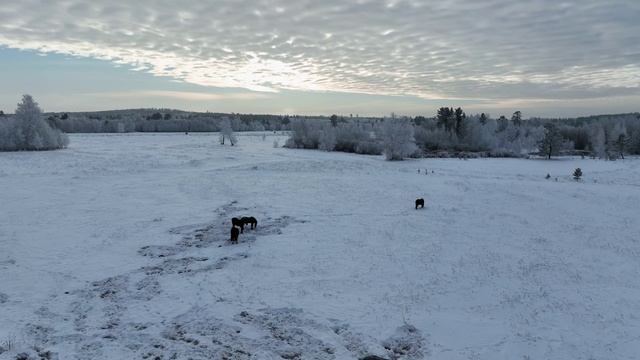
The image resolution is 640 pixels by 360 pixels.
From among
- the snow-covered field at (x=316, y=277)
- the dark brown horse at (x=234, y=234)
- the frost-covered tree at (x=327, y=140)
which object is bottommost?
the snow-covered field at (x=316, y=277)

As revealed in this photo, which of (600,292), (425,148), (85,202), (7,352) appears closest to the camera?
(7,352)

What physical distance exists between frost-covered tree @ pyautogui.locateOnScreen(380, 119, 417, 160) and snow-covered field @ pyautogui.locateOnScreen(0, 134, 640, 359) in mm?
50451

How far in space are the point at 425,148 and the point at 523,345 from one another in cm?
10706

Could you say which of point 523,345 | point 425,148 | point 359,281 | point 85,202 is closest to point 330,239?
point 359,281

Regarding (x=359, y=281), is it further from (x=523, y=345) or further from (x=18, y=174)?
(x=18, y=174)

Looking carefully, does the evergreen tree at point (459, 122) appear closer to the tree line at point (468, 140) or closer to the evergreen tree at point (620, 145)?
the tree line at point (468, 140)

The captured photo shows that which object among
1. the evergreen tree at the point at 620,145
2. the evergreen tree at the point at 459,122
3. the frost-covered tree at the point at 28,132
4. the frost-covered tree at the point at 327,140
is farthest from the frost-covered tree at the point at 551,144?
the frost-covered tree at the point at 28,132

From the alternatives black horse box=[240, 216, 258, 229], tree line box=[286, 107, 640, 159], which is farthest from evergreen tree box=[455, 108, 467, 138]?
black horse box=[240, 216, 258, 229]

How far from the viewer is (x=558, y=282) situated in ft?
63.4

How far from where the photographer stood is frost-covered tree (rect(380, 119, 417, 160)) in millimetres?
88750

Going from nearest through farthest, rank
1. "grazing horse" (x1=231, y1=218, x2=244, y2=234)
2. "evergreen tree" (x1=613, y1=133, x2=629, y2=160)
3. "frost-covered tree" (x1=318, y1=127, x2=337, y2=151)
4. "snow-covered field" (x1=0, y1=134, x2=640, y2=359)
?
"snow-covered field" (x1=0, y1=134, x2=640, y2=359)
"grazing horse" (x1=231, y1=218, x2=244, y2=234)
"evergreen tree" (x1=613, y1=133, x2=629, y2=160)
"frost-covered tree" (x1=318, y1=127, x2=337, y2=151)

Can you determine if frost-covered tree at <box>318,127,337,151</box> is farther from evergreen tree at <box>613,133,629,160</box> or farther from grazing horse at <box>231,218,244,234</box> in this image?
grazing horse at <box>231,218,244,234</box>

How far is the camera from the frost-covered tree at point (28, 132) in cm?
9162

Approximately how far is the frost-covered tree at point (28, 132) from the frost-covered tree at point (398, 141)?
65.9 m
